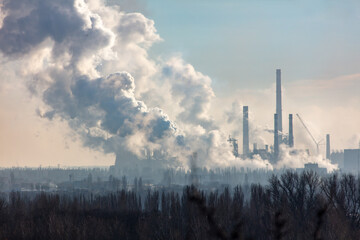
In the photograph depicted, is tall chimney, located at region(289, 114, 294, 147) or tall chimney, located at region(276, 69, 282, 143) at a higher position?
tall chimney, located at region(276, 69, 282, 143)

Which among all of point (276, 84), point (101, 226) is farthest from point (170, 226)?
point (276, 84)

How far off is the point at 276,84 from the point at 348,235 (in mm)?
145701

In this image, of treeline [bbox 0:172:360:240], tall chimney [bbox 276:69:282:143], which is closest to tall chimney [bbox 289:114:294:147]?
tall chimney [bbox 276:69:282:143]

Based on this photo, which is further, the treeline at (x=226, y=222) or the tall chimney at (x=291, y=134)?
the tall chimney at (x=291, y=134)

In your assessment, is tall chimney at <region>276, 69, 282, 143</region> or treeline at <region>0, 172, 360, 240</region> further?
tall chimney at <region>276, 69, 282, 143</region>

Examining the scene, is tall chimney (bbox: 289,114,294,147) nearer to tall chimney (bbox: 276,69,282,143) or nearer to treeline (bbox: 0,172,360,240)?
tall chimney (bbox: 276,69,282,143)

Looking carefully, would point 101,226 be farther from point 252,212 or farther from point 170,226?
point 252,212

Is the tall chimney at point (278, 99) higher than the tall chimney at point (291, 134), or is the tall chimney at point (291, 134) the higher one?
the tall chimney at point (278, 99)

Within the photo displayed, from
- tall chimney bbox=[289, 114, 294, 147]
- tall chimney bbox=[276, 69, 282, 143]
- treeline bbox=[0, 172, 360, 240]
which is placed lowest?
treeline bbox=[0, 172, 360, 240]

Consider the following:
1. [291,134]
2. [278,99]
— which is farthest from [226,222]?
[291,134]

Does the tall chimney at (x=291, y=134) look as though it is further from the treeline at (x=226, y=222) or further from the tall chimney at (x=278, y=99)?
the treeline at (x=226, y=222)

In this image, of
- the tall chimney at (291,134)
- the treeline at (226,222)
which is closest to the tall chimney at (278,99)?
the tall chimney at (291,134)

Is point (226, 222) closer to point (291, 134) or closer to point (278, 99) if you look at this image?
point (278, 99)

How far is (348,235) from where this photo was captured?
40062mm
